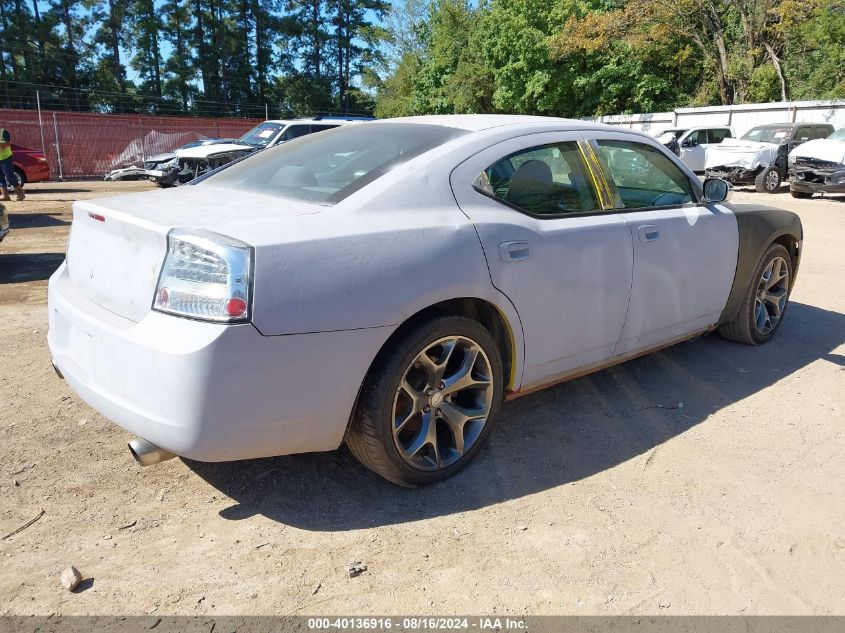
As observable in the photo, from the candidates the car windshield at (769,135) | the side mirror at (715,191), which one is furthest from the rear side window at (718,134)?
the side mirror at (715,191)

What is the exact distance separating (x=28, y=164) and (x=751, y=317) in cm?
1605

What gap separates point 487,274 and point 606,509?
43.9 inches

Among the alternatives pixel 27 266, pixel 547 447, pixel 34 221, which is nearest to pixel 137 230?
pixel 547 447

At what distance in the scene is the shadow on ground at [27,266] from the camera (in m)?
6.96

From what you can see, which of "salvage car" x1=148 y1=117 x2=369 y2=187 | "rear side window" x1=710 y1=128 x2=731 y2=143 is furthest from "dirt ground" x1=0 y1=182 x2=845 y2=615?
"rear side window" x1=710 y1=128 x2=731 y2=143

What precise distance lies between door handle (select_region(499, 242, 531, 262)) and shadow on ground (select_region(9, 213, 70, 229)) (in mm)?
9998

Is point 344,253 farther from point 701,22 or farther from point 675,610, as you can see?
point 701,22

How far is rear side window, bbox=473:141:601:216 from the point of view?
10.5 ft

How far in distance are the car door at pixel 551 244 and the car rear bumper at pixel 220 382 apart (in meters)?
0.80

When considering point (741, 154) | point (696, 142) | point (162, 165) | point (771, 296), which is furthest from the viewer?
point (696, 142)

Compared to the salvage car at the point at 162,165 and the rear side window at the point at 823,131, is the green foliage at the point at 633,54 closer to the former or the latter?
the rear side window at the point at 823,131

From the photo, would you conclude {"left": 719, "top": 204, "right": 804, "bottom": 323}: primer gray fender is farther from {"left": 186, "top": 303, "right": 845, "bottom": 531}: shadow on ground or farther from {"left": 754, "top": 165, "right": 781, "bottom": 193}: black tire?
{"left": 754, "top": 165, "right": 781, "bottom": 193}: black tire

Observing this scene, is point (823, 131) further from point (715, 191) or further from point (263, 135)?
point (715, 191)

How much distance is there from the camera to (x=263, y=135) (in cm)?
1548
